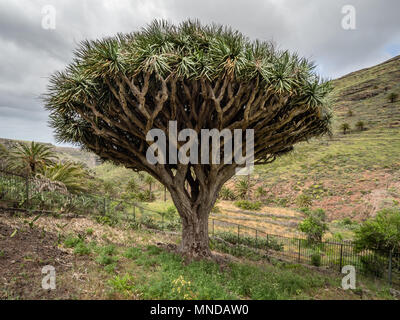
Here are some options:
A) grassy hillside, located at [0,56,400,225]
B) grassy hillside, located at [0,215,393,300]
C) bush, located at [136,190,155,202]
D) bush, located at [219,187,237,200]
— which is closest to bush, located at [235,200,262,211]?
grassy hillside, located at [0,56,400,225]

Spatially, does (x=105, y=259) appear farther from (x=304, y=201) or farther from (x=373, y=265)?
(x=304, y=201)

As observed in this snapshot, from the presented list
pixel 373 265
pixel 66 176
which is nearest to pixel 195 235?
pixel 373 265

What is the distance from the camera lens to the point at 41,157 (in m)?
16.6

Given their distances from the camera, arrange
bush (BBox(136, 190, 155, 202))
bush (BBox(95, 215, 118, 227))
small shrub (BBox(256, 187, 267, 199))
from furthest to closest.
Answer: small shrub (BBox(256, 187, 267, 199)), bush (BBox(136, 190, 155, 202)), bush (BBox(95, 215, 118, 227))

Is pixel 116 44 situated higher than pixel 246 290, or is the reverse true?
pixel 116 44

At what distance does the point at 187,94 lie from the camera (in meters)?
6.66

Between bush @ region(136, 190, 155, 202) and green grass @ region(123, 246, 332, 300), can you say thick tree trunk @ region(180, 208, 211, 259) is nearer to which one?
green grass @ region(123, 246, 332, 300)

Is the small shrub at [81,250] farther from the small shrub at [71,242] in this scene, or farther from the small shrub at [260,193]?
the small shrub at [260,193]

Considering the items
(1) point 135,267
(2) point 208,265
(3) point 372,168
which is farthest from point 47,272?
(3) point 372,168

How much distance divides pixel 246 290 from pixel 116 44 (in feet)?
25.8

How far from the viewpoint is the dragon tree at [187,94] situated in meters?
5.96

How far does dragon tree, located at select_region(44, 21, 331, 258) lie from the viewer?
5.96 m

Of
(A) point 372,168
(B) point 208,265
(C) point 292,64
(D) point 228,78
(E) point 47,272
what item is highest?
(C) point 292,64

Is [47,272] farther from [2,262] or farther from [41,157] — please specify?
[41,157]
